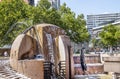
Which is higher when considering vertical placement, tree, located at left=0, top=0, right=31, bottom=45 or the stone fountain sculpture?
tree, located at left=0, top=0, right=31, bottom=45

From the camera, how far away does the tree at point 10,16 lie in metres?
33.4

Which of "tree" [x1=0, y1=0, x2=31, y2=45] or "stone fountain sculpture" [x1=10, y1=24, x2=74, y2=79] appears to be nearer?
"stone fountain sculpture" [x1=10, y1=24, x2=74, y2=79]

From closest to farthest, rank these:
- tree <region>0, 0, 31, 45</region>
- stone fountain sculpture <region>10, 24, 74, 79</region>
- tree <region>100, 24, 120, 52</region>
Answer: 1. stone fountain sculpture <region>10, 24, 74, 79</region>
2. tree <region>0, 0, 31, 45</region>
3. tree <region>100, 24, 120, 52</region>

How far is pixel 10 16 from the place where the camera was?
33.5 meters

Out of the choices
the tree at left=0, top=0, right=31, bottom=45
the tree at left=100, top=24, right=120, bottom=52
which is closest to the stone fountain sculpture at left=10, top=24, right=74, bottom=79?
the tree at left=0, top=0, right=31, bottom=45

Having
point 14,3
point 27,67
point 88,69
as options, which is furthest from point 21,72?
point 14,3

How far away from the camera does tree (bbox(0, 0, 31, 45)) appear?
33.4 metres

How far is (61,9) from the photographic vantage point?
3906 centimetres

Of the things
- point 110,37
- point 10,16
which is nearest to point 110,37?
point 110,37

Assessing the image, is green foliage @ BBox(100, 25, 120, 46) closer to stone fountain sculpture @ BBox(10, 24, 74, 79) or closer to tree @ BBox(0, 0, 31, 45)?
tree @ BBox(0, 0, 31, 45)

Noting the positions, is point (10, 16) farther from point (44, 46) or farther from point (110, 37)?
point (110, 37)

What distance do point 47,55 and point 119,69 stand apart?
11.3 meters

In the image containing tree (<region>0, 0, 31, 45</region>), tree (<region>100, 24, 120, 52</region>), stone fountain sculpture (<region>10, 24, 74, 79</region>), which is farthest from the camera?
tree (<region>100, 24, 120, 52</region>)

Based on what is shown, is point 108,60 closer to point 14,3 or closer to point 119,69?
point 119,69
